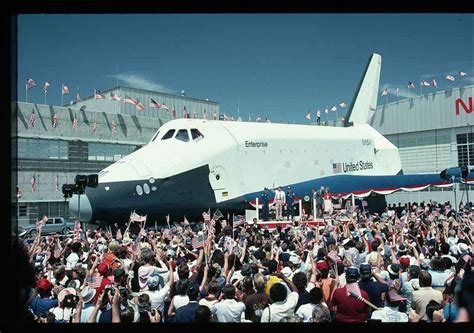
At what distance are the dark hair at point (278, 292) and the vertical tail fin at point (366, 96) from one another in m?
20.9

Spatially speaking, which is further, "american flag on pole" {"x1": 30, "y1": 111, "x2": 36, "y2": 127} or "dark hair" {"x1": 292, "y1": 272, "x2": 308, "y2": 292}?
"american flag on pole" {"x1": 30, "y1": 111, "x2": 36, "y2": 127}

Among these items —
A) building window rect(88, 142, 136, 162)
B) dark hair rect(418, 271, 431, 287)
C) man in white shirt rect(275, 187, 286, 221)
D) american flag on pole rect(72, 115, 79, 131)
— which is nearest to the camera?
dark hair rect(418, 271, 431, 287)

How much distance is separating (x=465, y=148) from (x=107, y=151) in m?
23.6

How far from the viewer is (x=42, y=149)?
24.6 m

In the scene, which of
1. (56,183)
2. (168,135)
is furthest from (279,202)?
(56,183)

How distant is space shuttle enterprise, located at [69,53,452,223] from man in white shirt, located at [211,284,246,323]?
28.4 ft

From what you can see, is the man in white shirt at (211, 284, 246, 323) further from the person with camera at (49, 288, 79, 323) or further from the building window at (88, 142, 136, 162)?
the building window at (88, 142, 136, 162)

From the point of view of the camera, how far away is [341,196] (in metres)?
18.0

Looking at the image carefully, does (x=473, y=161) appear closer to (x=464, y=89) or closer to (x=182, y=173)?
(x=464, y=89)

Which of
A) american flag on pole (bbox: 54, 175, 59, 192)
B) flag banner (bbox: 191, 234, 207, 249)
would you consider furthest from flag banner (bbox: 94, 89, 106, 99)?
flag banner (bbox: 191, 234, 207, 249)

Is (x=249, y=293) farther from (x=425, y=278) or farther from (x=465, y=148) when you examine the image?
(x=465, y=148)

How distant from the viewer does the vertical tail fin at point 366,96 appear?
24.4 m

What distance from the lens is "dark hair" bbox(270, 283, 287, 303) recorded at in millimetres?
4359

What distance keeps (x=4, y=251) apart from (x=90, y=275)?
1.03 meters
